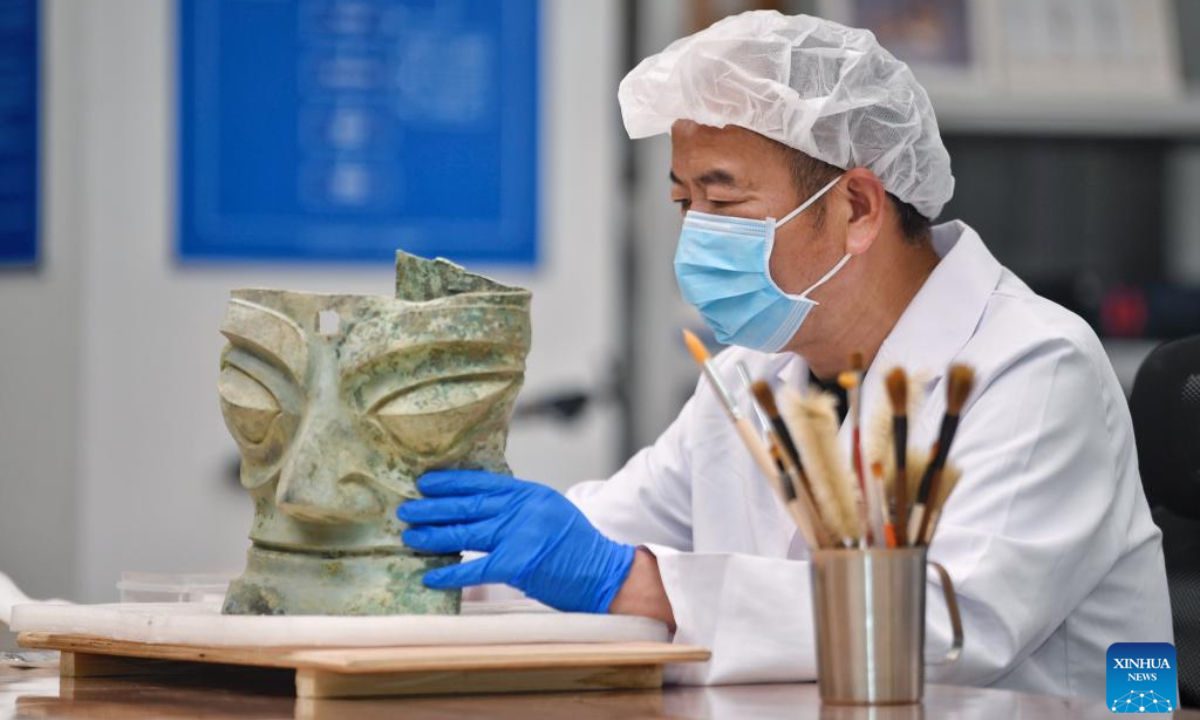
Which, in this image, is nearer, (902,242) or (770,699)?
(770,699)

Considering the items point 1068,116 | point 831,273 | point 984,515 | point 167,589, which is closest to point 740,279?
point 831,273

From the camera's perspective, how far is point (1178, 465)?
1.79 metres

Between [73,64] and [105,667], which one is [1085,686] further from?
[73,64]

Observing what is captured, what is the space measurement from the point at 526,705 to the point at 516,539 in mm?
309

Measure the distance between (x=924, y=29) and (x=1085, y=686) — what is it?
2163 mm

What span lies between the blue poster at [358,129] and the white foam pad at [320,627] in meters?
1.81

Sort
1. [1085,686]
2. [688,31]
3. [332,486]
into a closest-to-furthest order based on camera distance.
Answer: [332,486], [1085,686], [688,31]

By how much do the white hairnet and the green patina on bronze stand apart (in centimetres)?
47

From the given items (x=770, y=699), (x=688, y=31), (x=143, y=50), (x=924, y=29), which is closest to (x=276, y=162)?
(x=143, y=50)

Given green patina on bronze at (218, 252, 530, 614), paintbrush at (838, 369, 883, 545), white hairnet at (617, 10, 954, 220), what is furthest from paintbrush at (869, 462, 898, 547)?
white hairnet at (617, 10, 954, 220)

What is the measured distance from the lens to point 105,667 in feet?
4.64

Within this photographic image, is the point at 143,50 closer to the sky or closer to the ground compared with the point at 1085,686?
closer to the sky

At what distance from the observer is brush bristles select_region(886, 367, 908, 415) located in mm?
1105

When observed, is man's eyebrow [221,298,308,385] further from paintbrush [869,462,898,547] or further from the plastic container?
paintbrush [869,462,898,547]
